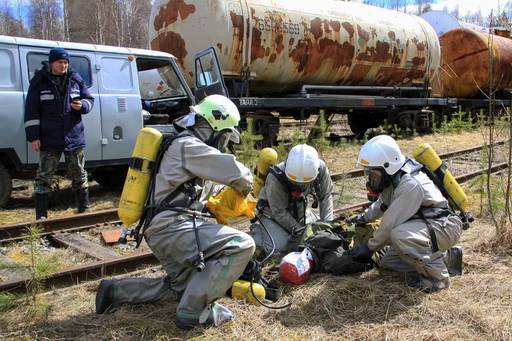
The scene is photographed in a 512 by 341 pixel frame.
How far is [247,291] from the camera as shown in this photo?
3.73 metres

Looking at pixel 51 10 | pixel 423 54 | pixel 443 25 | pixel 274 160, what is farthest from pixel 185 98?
pixel 51 10

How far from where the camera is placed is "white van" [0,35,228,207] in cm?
652

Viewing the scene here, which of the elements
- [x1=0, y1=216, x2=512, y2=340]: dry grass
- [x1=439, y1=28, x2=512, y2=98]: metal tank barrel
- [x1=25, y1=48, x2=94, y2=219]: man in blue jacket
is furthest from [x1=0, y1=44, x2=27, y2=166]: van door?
[x1=439, y1=28, x2=512, y2=98]: metal tank barrel

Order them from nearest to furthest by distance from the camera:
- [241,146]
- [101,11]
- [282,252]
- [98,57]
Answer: [282,252], [98,57], [241,146], [101,11]

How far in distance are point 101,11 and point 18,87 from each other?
3846 cm

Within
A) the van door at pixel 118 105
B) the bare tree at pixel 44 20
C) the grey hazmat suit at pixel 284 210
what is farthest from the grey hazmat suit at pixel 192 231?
the bare tree at pixel 44 20

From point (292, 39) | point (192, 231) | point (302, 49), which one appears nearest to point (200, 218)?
point (192, 231)

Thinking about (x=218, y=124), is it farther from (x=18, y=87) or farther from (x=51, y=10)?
(x=51, y=10)

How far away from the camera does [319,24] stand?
11.5m

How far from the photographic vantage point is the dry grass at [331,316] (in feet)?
10.6

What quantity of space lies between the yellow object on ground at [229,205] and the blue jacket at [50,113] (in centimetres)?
308

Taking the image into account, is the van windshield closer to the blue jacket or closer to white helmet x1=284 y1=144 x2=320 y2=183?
the blue jacket

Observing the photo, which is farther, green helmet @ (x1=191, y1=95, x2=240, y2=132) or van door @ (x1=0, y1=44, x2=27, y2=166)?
van door @ (x1=0, y1=44, x2=27, y2=166)

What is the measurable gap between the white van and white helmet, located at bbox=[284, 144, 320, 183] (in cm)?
371
